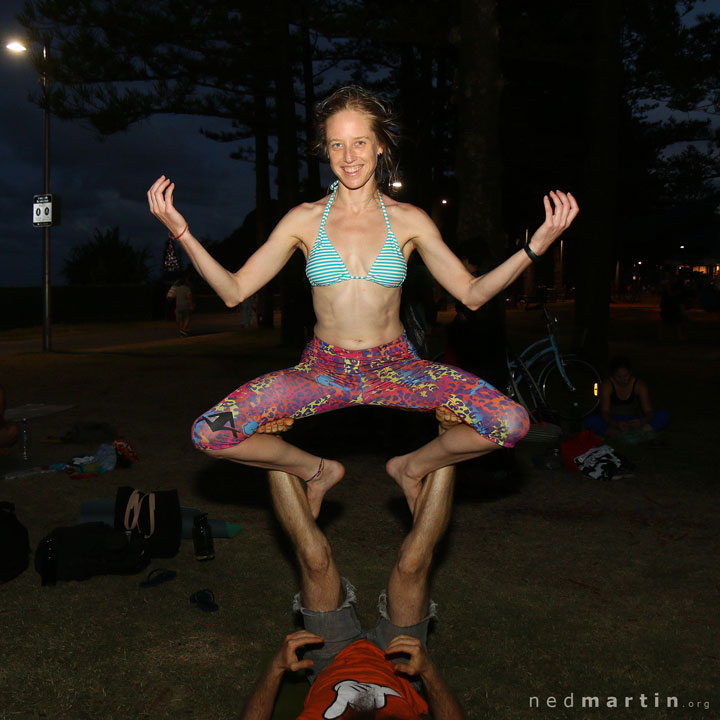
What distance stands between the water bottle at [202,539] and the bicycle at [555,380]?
5.20m

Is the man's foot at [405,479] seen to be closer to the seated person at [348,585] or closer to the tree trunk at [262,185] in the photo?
the seated person at [348,585]

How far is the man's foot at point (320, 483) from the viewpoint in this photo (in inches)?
144

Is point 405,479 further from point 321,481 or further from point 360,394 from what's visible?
point 360,394

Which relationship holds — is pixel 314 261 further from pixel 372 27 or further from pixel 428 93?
pixel 428 93

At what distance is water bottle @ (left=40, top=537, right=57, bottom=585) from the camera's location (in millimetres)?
4555

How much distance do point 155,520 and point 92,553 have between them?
470 mm

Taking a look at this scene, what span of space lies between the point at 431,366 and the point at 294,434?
549cm

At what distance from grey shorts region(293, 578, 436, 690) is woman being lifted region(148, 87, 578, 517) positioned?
1.65 feet

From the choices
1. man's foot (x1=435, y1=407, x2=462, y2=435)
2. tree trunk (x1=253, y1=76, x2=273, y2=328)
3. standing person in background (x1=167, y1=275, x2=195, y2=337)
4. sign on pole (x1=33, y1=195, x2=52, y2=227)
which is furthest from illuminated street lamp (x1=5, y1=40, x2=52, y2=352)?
man's foot (x1=435, y1=407, x2=462, y2=435)

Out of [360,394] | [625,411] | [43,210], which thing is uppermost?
[43,210]

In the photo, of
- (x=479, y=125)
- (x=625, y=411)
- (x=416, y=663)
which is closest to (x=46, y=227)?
(x=479, y=125)

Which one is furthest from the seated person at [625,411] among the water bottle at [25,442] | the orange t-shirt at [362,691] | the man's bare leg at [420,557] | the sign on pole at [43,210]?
the sign on pole at [43,210]

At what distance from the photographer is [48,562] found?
15.0ft

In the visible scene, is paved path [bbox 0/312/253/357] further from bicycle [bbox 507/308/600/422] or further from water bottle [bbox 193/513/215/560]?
water bottle [bbox 193/513/215/560]
